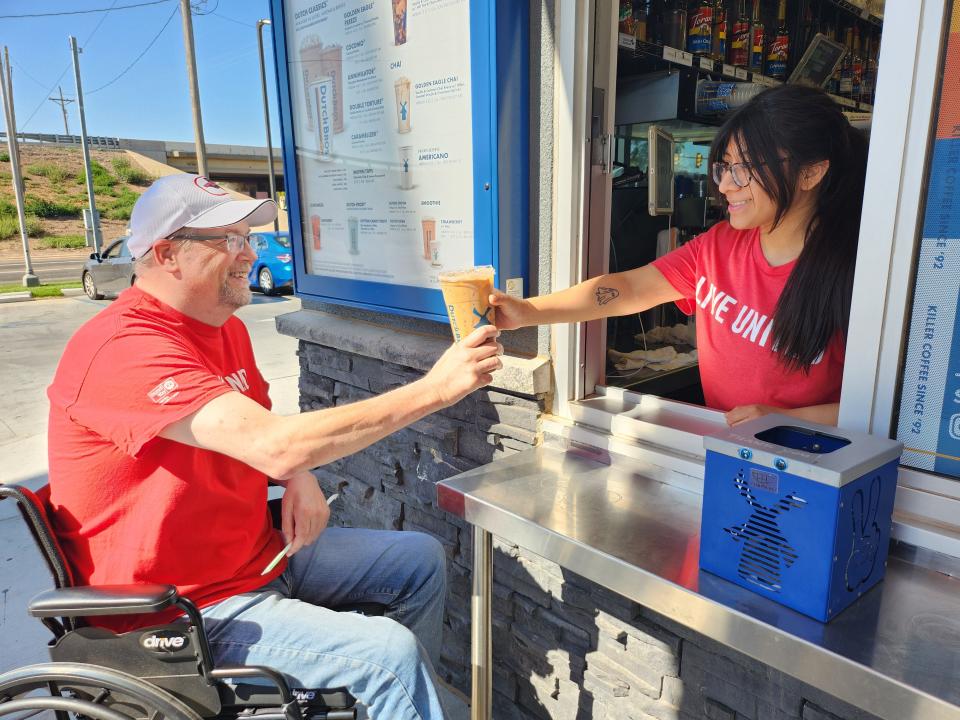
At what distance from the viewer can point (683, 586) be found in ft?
4.06

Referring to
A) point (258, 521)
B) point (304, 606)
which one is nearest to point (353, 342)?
point (258, 521)

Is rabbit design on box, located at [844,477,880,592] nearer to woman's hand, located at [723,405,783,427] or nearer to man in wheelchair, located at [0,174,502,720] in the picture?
woman's hand, located at [723,405,783,427]

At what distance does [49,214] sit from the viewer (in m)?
39.3

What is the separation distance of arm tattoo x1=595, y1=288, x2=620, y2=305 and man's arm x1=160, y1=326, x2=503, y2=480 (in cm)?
60

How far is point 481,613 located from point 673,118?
7.21 feet

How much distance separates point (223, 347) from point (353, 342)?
3.08 feet

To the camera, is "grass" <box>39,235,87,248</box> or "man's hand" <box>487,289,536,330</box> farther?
"grass" <box>39,235,87,248</box>

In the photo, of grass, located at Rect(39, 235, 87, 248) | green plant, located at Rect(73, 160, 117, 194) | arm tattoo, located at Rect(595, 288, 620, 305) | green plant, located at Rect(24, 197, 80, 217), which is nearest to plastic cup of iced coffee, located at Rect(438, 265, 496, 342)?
arm tattoo, located at Rect(595, 288, 620, 305)

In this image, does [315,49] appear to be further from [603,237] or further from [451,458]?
[451,458]

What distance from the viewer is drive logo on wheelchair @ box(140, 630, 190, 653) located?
1522 millimetres

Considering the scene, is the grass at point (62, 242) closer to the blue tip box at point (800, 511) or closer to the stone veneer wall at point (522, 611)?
the stone veneer wall at point (522, 611)

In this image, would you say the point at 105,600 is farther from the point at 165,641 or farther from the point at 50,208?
the point at 50,208

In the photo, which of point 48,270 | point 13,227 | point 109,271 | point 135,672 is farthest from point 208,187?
point 13,227

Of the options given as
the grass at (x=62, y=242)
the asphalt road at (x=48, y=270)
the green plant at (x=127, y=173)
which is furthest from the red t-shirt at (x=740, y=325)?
the green plant at (x=127, y=173)
